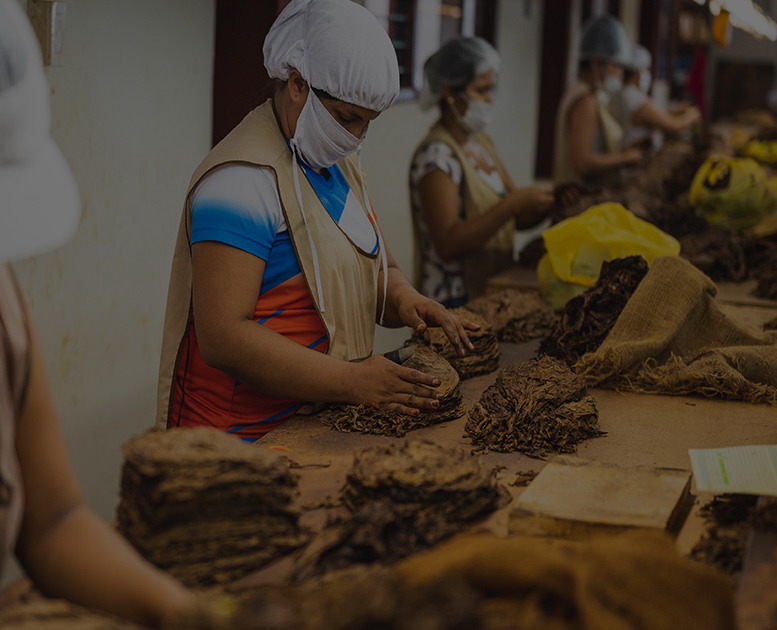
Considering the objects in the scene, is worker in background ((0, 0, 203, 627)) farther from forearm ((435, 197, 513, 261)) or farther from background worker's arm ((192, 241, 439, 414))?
forearm ((435, 197, 513, 261))

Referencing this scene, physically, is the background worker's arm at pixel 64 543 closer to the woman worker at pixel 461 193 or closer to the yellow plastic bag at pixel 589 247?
the yellow plastic bag at pixel 589 247

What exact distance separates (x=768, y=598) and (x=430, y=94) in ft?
10.6

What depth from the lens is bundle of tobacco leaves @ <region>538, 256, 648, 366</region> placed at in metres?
2.86

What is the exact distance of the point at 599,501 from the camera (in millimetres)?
1757

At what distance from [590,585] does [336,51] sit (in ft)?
4.83

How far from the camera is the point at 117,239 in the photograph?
366 cm

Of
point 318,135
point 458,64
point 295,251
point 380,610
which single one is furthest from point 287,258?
point 458,64

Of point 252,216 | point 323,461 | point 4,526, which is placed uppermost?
point 252,216

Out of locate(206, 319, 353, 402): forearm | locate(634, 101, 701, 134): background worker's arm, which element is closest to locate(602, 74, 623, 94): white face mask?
locate(634, 101, 701, 134): background worker's arm

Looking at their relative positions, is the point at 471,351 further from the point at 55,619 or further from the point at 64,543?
the point at 55,619

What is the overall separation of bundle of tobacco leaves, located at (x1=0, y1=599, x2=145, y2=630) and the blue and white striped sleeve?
3.53 ft

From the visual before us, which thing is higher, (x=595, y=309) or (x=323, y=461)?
(x=595, y=309)

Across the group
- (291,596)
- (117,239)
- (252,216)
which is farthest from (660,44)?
(291,596)

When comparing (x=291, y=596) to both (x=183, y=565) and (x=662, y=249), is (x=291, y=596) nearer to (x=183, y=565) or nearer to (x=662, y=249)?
(x=183, y=565)
